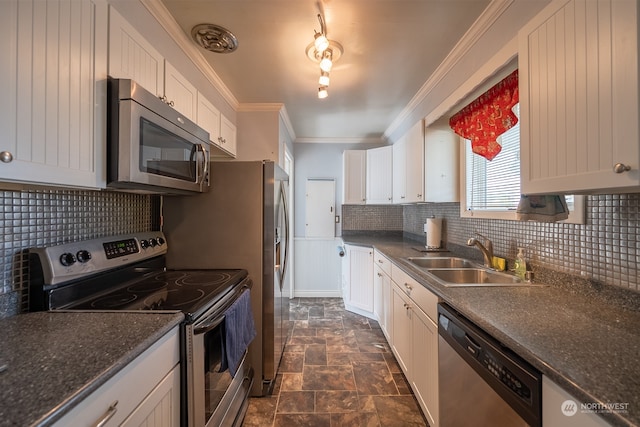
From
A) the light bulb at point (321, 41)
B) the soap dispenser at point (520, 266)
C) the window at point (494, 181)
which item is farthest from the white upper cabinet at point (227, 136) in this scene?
the soap dispenser at point (520, 266)

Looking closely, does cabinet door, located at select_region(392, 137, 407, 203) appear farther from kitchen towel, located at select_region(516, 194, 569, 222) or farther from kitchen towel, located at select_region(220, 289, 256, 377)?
kitchen towel, located at select_region(220, 289, 256, 377)

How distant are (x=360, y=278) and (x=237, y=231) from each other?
5.99 ft

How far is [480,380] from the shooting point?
3.13 ft

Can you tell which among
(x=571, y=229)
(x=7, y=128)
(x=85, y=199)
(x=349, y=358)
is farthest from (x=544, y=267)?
(x=85, y=199)

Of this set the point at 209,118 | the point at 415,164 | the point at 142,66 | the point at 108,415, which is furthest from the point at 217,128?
the point at 108,415

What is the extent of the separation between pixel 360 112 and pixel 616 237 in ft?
8.07

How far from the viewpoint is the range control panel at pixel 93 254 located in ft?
3.39

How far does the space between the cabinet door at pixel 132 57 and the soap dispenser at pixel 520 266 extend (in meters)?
2.17

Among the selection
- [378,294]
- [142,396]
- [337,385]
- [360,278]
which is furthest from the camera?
[360,278]

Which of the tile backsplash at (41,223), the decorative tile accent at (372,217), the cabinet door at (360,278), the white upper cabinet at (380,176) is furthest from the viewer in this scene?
the decorative tile accent at (372,217)

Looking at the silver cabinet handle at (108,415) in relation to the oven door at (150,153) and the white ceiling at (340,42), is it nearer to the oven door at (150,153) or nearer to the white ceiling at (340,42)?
the oven door at (150,153)

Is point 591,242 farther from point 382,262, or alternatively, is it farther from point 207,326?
point 207,326

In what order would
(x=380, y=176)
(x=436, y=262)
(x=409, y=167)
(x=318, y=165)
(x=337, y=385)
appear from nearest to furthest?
(x=337, y=385), (x=436, y=262), (x=409, y=167), (x=380, y=176), (x=318, y=165)

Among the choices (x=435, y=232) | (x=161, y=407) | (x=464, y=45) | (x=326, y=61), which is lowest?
(x=161, y=407)
